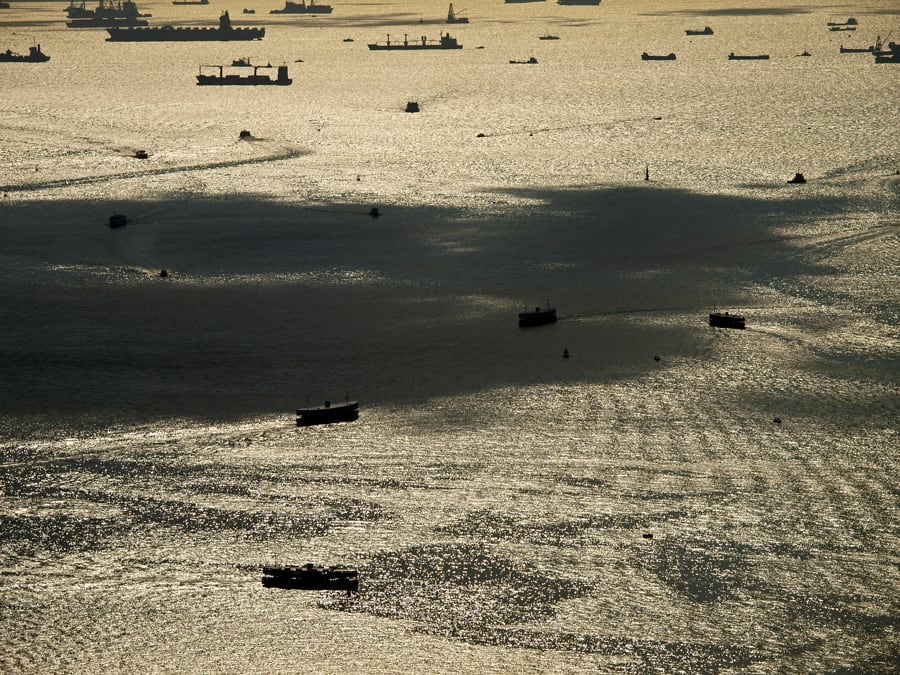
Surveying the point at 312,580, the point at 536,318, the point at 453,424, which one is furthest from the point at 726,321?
the point at 312,580

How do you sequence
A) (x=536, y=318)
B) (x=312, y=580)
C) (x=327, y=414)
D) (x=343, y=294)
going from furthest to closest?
(x=343, y=294), (x=536, y=318), (x=327, y=414), (x=312, y=580)

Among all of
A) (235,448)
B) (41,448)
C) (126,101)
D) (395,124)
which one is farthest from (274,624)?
(126,101)

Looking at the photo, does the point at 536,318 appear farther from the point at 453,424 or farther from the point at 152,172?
the point at 152,172

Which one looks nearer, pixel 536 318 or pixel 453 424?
pixel 453 424

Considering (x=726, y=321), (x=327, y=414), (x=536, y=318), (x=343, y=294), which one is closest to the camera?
(x=327, y=414)

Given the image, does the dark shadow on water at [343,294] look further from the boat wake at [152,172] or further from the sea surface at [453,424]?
the boat wake at [152,172]

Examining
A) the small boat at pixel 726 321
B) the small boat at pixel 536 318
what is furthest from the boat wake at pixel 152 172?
the small boat at pixel 726 321

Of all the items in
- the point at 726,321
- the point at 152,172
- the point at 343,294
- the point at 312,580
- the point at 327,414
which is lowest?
the point at 312,580
